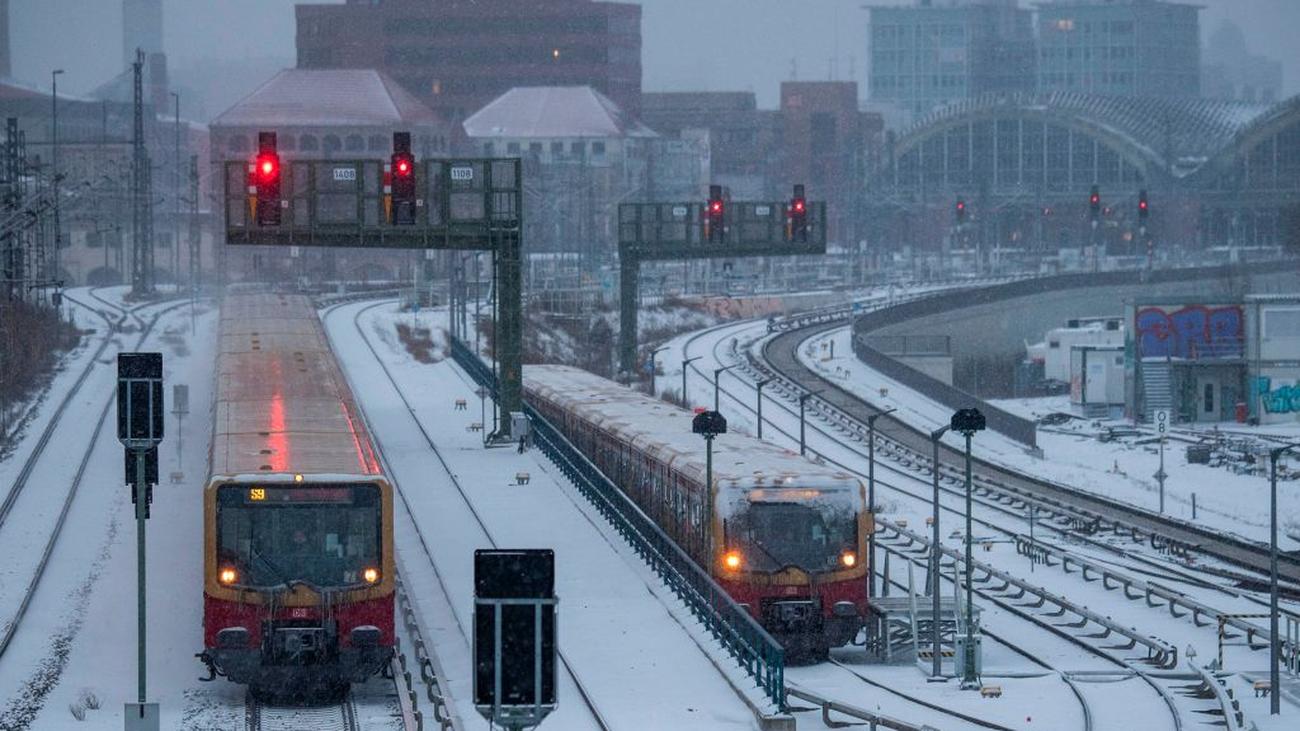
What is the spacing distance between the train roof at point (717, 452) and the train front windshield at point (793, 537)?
0.20 metres

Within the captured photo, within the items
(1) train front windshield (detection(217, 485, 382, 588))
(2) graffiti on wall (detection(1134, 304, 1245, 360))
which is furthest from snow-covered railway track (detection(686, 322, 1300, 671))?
(2) graffiti on wall (detection(1134, 304, 1245, 360))

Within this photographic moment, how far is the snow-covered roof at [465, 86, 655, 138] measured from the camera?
153500 millimetres

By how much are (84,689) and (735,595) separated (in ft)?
27.1

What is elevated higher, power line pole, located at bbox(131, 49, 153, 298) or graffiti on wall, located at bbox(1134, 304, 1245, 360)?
power line pole, located at bbox(131, 49, 153, 298)

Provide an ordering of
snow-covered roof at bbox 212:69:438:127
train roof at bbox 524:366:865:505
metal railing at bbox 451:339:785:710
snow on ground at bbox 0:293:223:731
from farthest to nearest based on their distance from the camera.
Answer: snow-covered roof at bbox 212:69:438:127 < train roof at bbox 524:366:865:505 < snow on ground at bbox 0:293:223:731 < metal railing at bbox 451:339:785:710

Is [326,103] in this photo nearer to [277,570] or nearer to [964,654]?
[964,654]

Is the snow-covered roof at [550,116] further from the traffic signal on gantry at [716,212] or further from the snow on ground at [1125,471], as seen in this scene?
the traffic signal on gantry at [716,212]

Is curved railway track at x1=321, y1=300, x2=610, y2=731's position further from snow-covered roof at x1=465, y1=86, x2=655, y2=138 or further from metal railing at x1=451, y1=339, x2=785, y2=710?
snow-covered roof at x1=465, y1=86, x2=655, y2=138

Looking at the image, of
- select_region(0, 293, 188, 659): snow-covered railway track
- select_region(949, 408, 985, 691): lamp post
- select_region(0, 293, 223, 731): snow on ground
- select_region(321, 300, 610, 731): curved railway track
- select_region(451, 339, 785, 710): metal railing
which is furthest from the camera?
Result: select_region(0, 293, 188, 659): snow-covered railway track

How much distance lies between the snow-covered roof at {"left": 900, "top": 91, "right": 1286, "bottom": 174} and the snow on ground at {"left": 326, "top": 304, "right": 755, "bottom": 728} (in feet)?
312

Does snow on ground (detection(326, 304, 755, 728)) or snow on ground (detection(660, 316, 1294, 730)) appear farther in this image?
Answer: snow on ground (detection(660, 316, 1294, 730))

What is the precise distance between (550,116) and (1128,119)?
41.0m

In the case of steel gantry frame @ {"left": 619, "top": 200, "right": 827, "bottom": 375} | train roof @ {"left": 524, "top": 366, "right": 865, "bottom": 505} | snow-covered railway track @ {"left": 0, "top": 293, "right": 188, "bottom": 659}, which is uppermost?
steel gantry frame @ {"left": 619, "top": 200, "right": 827, "bottom": 375}

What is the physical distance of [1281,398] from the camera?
234ft
